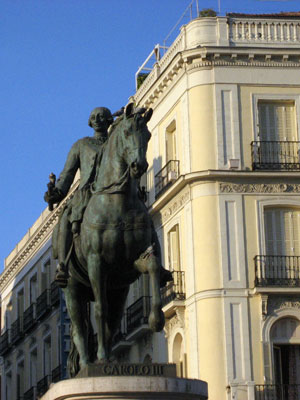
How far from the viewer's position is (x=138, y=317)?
124 feet

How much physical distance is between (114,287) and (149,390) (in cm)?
174

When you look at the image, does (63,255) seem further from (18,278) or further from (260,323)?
(18,278)

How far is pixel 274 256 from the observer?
1358 inches

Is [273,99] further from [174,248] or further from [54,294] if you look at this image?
[54,294]

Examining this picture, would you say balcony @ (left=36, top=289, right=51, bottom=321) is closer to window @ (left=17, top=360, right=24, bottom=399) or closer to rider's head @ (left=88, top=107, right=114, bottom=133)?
window @ (left=17, top=360, right=24, bottom=399)

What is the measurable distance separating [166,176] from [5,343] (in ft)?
82.8

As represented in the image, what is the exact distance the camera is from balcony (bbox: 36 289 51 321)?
51.5 m

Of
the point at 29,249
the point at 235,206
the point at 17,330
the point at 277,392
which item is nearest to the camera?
the point at 277,392

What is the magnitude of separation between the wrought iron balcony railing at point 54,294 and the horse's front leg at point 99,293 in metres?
36.5

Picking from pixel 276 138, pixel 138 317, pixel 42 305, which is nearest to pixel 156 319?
pixel 276 138

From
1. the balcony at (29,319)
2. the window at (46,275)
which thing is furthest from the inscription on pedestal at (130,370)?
the balcony at (29,319)

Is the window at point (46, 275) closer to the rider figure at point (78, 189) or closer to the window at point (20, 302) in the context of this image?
the window at point (20, 302)

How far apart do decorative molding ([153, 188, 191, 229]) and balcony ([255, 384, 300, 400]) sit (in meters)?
6.12

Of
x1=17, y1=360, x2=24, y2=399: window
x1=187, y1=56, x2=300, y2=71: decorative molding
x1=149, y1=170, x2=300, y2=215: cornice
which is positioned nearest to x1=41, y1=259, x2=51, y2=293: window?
x1=17, y1=360, x2=24, y2=399: window
